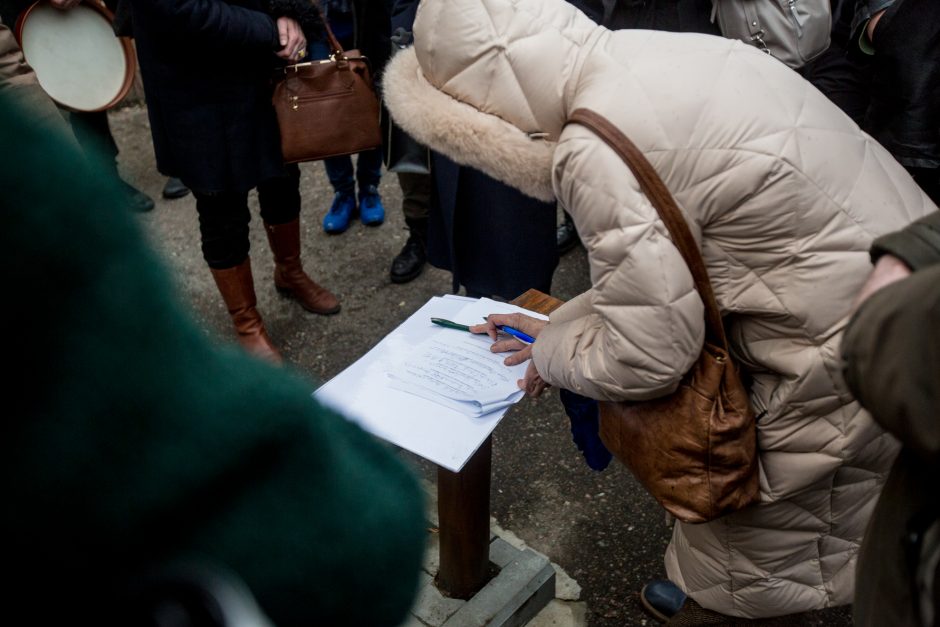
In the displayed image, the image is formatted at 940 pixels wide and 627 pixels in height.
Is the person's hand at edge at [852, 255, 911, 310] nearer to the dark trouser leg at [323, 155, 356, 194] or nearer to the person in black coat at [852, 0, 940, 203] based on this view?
the person in black coat at [852, 0, 940, 203]

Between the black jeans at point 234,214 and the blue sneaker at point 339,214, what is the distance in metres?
0.76

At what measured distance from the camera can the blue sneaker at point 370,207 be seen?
3.90 meters

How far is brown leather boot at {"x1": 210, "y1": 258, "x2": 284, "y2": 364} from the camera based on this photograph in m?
2.92

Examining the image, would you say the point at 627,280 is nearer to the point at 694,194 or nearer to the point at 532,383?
the point at 694,194

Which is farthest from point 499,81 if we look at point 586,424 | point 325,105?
point 325,105

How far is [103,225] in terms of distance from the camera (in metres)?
0.51

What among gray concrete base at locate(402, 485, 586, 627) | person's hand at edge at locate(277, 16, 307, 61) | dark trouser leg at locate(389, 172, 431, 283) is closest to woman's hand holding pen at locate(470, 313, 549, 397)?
gray concrete base at locate(402, 485, 586, 627)

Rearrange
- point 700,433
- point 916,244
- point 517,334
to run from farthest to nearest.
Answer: point 517,334 → point 700,433 → point 916,244

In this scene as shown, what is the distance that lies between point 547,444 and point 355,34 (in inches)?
66.9

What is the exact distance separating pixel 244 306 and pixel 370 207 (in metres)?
1.11

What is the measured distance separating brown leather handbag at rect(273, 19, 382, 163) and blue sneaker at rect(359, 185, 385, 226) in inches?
45.0

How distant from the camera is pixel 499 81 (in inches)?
54.2

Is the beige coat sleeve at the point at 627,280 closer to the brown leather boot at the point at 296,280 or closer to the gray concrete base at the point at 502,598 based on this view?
the gray concrete base at the point at 502,598

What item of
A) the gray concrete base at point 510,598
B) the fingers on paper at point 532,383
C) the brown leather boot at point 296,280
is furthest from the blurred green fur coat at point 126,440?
the brown leather boot at point 296,280
